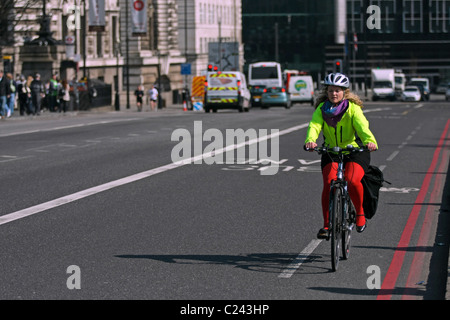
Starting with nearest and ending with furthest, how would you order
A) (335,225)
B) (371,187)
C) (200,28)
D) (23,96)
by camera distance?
1. (335,225)
2. (371,187)
3. (23,96)
4. (200,28)

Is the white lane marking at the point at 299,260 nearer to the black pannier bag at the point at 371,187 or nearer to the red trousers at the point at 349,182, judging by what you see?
the red trousers at the point at 349,182

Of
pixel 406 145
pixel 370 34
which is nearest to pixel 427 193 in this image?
pixel 406 145

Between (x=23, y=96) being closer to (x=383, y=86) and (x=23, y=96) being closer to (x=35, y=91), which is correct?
(x=35, y=91)

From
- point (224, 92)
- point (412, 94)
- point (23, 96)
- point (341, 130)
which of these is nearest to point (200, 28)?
point (412, 94)

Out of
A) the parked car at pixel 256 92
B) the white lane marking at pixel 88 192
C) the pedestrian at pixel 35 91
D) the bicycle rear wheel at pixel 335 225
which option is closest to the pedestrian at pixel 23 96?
the pedestrian at pixel 35 91

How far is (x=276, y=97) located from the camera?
71.4 meters

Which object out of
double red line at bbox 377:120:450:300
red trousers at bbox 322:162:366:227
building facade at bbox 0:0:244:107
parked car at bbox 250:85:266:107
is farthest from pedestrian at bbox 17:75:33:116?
red trousers at bbox 322:162:366:227

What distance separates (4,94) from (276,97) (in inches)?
1254

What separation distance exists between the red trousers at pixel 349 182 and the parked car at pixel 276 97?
61054mm

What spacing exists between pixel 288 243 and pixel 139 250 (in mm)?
1617

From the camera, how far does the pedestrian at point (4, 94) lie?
41.3 metres

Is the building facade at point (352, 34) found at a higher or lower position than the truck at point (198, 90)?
higher
